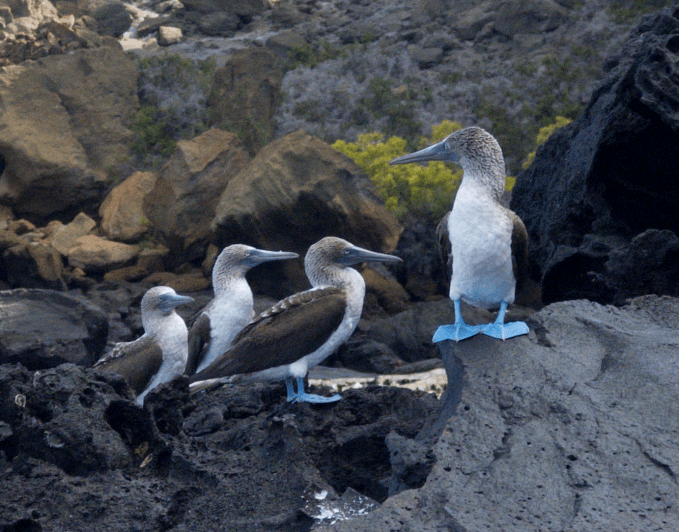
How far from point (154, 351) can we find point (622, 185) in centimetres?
360

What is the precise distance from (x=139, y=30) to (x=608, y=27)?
14941 mm

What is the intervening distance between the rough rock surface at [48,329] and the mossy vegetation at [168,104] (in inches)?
371

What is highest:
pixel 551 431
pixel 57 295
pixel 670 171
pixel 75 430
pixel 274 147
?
pixel 670 171

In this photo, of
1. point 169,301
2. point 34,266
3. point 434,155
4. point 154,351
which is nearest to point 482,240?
point 434,155

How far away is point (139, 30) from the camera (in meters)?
25.6

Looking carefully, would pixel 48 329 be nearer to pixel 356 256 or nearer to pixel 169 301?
pixel 169 301

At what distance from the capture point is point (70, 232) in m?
15.1

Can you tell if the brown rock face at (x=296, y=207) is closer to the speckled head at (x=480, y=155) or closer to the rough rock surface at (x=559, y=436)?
the speckled head at (x=480, y=155)

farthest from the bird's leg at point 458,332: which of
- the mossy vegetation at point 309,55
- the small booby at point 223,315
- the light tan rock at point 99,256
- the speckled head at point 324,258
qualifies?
the mossy vegetation at point 309,55

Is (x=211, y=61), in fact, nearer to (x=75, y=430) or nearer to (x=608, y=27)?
(x=608, y=27)

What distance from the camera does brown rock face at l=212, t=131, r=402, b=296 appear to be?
11781mm

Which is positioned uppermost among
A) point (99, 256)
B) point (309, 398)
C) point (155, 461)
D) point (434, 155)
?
point (434, 155)

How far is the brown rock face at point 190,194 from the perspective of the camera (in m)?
14.2

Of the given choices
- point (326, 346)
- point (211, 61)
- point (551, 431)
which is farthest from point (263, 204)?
point (211, 61)
